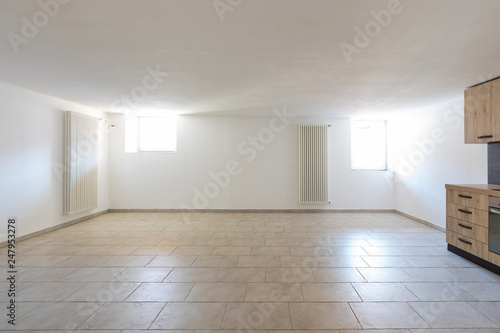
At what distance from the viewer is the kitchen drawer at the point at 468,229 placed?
2.87 meters

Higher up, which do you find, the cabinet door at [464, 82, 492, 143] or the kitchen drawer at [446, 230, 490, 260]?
the cabinet door at [464, 82, 492, 143]

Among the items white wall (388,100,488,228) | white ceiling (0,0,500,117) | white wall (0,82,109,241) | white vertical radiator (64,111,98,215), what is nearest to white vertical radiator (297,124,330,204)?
white wall (388,100,488,228)

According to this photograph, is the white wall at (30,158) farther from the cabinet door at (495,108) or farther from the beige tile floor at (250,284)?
the cabinet door at (495,108)

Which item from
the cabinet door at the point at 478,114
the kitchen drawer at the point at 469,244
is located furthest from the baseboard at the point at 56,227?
the cabinet door at the point at 478,114

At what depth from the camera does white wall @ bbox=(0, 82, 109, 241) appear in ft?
12.1

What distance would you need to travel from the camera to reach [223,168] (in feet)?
20.6

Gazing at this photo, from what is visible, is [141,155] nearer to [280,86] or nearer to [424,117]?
[280,86]

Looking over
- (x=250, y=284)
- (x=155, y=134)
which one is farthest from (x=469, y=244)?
(x=155, y=134)

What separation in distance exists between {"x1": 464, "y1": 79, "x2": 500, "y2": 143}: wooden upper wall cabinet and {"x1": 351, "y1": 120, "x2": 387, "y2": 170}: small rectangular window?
285 centimetres

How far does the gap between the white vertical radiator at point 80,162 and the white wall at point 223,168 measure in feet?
2.48

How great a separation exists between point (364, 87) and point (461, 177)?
92.7 inches

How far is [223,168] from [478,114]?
4888 mm

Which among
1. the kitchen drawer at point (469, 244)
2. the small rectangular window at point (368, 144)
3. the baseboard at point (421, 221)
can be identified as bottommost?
the baseboard at point (421, 221)

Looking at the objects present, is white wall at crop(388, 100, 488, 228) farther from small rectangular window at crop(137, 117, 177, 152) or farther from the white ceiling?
small rectangular window at crop(137, 117, 177, 152)
